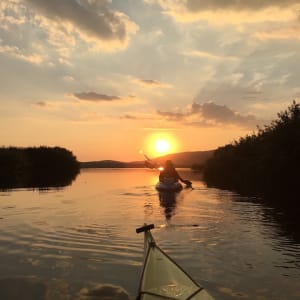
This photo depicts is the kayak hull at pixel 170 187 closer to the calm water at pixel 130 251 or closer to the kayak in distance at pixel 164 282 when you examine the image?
the calm water at pixel 130 251

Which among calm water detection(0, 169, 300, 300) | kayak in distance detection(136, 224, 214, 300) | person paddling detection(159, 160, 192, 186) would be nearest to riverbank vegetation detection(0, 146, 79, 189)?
person paddling detection(159, 160, 192, 186)

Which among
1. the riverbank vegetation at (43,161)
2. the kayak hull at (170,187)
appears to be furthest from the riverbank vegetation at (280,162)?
the riverbank vegetation at (43,161)

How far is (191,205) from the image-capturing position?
29141 mm

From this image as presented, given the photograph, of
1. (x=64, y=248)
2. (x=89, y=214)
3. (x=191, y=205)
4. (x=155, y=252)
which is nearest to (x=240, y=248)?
(x=64, y=248)

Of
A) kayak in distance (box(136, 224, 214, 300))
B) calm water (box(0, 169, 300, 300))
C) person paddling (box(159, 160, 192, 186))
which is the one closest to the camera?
kayak in distance (box(136, 224, 214, 300))

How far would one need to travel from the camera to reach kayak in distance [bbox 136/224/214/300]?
7559mm

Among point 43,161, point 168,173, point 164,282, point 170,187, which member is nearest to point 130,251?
point 164,282

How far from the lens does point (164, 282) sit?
316 inches

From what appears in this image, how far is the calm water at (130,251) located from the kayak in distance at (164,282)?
1777 millimetres

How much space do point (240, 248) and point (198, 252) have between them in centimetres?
A: 183

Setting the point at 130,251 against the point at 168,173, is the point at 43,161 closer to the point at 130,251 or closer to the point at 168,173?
the point at 168,173

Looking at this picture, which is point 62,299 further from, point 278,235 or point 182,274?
point 278,235

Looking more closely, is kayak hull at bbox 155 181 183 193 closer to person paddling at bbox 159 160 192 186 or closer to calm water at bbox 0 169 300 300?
person paddling at bbox 159 160 192 186

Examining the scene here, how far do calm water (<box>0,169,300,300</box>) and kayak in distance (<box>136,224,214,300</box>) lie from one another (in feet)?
5.83
